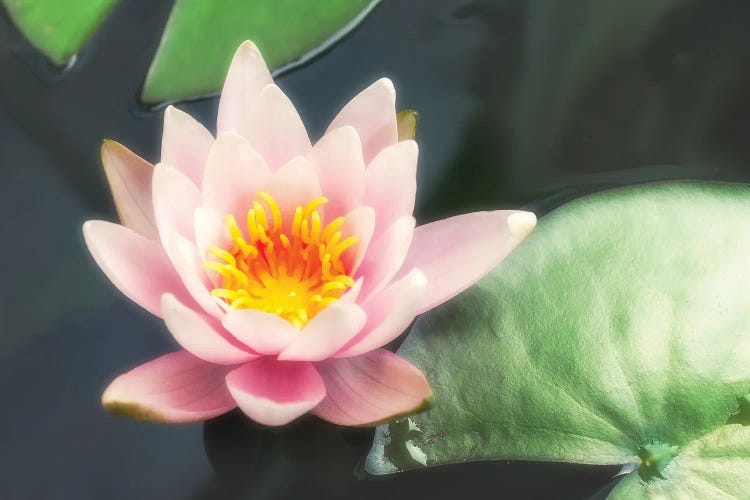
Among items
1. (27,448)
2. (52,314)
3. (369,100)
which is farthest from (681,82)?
(27,448)

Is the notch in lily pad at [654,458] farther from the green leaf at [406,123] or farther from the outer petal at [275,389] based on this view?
the green leaf at [406,123]

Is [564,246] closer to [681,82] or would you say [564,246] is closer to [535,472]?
[535,472]

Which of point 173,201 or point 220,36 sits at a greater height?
point 220,36

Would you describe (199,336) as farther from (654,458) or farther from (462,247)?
(654,458)

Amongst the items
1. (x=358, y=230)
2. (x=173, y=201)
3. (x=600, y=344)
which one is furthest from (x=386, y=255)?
(x=600, y=344)

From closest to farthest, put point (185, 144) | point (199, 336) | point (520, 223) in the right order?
1. point (199, 336)
2. point (520, 223)
3. point (185, 144)

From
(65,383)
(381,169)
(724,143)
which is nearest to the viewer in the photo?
(381,169)

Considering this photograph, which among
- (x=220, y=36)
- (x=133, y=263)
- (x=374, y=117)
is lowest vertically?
(x=133, y=263)

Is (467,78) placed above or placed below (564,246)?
above
